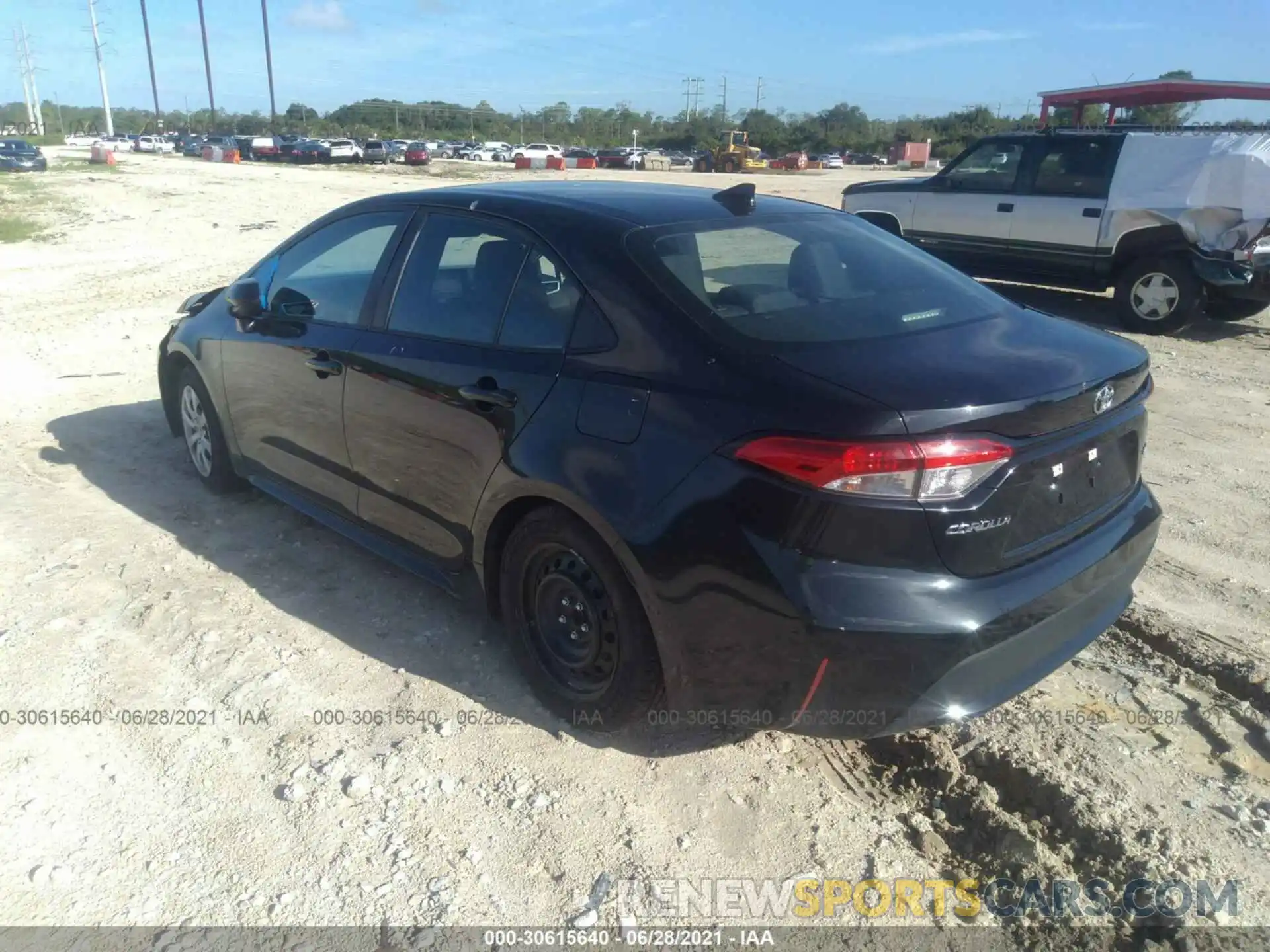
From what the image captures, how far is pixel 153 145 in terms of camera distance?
75.1 m

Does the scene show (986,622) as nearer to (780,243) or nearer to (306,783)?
(780,243)

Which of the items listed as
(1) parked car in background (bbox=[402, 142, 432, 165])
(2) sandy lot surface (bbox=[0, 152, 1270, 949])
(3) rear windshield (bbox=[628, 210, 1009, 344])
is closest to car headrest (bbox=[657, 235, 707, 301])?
(3) rear windshield (bbox=[628, 210, 1009, 344])

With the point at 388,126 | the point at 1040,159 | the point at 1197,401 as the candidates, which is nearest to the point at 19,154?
the point at 1040,159

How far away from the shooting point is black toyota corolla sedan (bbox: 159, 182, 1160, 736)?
2.48m

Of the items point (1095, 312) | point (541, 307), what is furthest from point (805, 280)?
point (1095, 312)

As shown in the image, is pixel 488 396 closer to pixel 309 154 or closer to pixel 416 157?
pixel 416 157

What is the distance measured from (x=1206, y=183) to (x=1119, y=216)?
2.49 feet

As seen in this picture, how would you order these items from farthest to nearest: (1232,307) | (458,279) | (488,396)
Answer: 1. (1232,307)
2. (458,279)
3. (488,396)

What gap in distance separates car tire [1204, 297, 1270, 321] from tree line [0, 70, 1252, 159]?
64.9 m

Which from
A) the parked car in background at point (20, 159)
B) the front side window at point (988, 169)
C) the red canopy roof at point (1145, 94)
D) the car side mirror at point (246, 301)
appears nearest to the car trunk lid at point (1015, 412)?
the car side mirror at point (246, 301)

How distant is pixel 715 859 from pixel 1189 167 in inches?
356

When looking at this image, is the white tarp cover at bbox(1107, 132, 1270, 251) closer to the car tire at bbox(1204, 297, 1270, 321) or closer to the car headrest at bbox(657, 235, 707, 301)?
the car tire at bbox(1204, 297, 1270, 321)

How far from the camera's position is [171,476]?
565cm

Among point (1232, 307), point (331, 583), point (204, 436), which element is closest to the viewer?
point (331, 583)
